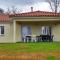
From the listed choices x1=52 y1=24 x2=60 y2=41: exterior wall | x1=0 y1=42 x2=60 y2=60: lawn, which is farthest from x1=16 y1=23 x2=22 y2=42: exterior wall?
x1=0 y1=42 x2=60 y2=60: lawn

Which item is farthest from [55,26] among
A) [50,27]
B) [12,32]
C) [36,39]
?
[12,32]

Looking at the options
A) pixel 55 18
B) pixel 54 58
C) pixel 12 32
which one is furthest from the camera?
pixel 12 32

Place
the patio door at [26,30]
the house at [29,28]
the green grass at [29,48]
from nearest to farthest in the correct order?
1. the green grass at [29,48]
2. the house at [29,28]
3. the patio door at [26,30]

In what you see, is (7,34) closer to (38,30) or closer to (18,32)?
(18,32)

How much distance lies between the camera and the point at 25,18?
112ft

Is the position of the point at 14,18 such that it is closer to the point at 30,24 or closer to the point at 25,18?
the point at 25,18

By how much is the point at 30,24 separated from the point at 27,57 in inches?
718

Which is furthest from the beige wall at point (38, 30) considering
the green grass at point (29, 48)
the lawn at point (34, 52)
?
the lawn at point (34, 52)

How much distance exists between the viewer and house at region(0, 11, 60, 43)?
3394cm

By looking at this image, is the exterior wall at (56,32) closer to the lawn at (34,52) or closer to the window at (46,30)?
the window at (46,30)

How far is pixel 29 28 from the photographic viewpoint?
122ft

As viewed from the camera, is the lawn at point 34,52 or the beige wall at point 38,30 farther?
Answer: the beige wall at point 38,30

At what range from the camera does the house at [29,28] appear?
33938 millimetres

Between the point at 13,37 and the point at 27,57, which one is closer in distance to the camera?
the point at 27,57
